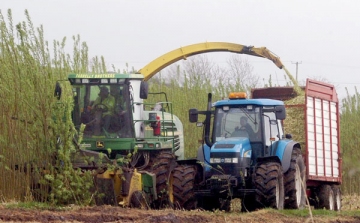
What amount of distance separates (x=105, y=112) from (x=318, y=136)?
522 centimetres

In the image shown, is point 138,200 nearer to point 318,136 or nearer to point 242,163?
point 242,163

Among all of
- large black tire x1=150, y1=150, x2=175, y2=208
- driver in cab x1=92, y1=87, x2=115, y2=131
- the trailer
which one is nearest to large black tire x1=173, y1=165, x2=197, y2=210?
large black tire x1=150, y1=150, x2=175, y2=208

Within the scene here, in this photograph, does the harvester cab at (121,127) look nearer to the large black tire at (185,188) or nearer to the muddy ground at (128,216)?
the large black tire at (185,188)

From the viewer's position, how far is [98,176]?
13.2 metres

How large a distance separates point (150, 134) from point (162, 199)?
1752 millimetres

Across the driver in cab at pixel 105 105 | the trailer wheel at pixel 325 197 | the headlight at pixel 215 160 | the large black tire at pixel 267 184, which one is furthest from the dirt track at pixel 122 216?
the trailer wheel at pixel 325 197

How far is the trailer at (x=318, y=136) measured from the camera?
16.4 m

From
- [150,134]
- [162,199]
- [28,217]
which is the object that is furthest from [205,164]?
[28,217]

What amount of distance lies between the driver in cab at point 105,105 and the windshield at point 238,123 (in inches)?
80.6

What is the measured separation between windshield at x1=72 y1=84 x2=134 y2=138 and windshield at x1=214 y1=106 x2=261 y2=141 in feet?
5.61

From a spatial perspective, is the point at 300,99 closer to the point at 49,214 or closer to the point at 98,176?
the point at 98,176

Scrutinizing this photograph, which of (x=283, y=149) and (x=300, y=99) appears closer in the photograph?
(x=283, y=149)

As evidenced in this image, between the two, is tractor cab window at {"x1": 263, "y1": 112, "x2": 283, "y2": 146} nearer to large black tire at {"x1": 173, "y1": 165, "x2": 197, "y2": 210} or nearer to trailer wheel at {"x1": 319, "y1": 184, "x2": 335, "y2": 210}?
large black tire at {"x1": 173, "y1": 165, "x2": 197, "y2": 210}

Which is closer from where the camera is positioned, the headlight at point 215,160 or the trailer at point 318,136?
the headlight at point 215,160
